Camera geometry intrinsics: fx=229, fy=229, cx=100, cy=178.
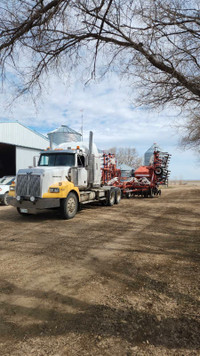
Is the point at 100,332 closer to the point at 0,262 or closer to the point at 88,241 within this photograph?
the point at 0,262

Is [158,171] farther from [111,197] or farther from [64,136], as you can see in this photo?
[64,136]

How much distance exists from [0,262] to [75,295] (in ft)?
6.57

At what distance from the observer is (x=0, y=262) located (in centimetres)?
435

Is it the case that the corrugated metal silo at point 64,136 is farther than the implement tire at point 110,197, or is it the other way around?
the corrugated metal silo at point 64,136

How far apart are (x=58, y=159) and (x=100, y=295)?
7033mm

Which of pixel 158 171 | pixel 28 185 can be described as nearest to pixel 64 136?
pixel 158 171

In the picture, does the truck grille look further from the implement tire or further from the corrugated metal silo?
the corrugated metal silo

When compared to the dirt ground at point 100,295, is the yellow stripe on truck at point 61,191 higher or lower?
higher

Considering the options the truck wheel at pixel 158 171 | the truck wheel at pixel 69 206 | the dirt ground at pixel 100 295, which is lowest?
the dirt ground at pixel 100 295

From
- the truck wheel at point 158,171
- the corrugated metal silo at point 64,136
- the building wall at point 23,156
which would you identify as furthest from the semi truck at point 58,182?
the corrugated metal silo at point 64,136

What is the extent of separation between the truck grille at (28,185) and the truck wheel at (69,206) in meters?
0.99

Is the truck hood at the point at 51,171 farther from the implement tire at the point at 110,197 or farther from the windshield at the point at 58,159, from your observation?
the implement tire at the point at 110,197

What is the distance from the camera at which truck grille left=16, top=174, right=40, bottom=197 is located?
801 cm

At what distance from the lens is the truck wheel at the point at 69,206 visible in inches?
326
